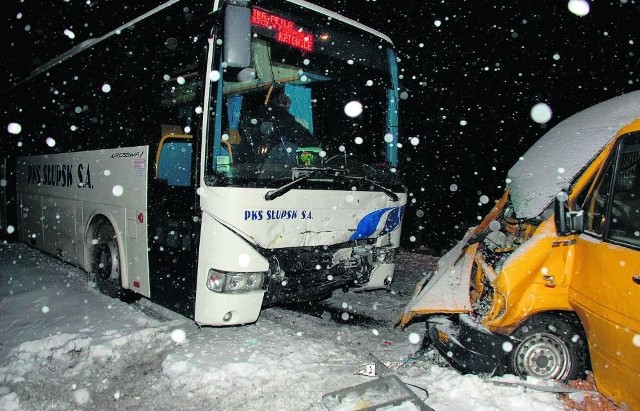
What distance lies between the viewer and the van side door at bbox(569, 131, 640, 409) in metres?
3.01

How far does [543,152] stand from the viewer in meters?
4.68

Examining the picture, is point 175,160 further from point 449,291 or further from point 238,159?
point 449,291

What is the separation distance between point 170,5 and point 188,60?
0.87 metres

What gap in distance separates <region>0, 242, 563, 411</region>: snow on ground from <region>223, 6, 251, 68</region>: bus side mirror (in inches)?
115

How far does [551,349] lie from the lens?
3762 millimetres

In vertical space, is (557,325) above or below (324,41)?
below

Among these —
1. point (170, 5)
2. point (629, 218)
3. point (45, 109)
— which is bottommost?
point (629, 218)

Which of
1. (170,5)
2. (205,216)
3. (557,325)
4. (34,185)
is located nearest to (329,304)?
(205,216)

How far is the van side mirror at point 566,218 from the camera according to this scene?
11.1 feet

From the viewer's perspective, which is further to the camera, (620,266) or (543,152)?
(543,152)

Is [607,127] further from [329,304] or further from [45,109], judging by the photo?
[45,109]

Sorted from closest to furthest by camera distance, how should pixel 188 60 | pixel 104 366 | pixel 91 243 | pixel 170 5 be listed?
pixel 104 366, pixel 188 60, pixel 170 5, pixel 91 243

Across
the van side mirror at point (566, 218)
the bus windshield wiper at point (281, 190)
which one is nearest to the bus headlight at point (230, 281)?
the bus windshield wiper at point (281, 190)

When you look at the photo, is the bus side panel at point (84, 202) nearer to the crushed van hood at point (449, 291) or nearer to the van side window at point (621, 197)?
the crushed van hood at point (449, 291)
